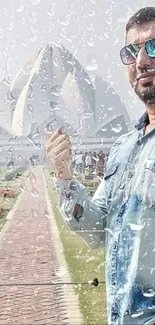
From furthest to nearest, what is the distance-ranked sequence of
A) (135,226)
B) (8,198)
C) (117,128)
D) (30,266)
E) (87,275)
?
(8,198) → (30,266) → (87,275) → (117,128) → (135,226)

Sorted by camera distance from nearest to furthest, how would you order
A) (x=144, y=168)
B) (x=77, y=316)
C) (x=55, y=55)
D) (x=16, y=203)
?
(x=144, y=168) < (x=55, y=55) < (x=77, y=316) < (x=16, y=203)

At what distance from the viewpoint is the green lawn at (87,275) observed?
1.13 meters

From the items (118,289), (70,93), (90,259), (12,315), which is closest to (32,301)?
(12,315)

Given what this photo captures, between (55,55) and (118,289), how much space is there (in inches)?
18.4

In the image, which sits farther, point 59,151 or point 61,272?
point 61,272

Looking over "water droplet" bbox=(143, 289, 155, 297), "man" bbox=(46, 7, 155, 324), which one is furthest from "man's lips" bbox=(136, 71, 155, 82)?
"water droplet" bbox=(143, 289, 155, 297)

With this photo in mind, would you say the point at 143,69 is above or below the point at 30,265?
above

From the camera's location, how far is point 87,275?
1274mm

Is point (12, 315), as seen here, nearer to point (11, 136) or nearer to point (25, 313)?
point (25, 313)

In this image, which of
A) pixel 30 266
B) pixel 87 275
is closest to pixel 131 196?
pixel 87 275

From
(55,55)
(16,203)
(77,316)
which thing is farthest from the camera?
(16,203)

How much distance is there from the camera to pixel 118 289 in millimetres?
549

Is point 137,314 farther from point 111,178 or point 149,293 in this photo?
point 111,178

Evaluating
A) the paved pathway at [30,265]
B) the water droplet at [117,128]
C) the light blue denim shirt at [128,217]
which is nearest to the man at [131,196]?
the light blue denim shirt at [128,217]
